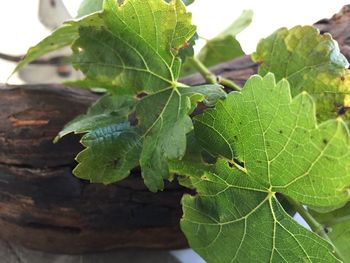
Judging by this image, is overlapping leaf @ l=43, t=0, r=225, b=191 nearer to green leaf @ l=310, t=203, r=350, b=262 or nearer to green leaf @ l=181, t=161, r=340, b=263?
green leaf @ l=181, t=161, r=340, b=263

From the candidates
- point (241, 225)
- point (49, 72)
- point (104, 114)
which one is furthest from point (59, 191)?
point (49, 72)

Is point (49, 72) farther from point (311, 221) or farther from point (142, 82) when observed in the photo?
point (311, 221)

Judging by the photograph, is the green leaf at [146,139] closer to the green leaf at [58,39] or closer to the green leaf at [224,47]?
the green leaf at [58,39]

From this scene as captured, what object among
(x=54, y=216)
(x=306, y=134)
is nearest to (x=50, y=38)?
(x=54, y=216)

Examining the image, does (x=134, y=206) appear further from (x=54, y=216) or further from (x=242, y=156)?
(x=242, y=156)

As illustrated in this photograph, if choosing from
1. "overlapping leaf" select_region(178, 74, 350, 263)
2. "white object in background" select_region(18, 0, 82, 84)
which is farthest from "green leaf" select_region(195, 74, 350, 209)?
"white object in background" select_region(18, 0, 82, 84)

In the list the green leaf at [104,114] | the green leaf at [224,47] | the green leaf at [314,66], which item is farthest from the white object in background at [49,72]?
the green leaf at [314,66]
